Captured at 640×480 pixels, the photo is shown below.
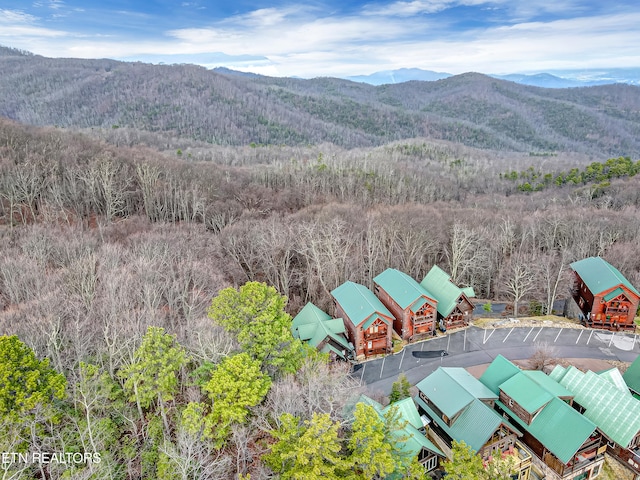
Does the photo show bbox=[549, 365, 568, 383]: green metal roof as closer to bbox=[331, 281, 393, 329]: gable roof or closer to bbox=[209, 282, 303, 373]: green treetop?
bbox=[331, 281, 393, 329]: gable roof

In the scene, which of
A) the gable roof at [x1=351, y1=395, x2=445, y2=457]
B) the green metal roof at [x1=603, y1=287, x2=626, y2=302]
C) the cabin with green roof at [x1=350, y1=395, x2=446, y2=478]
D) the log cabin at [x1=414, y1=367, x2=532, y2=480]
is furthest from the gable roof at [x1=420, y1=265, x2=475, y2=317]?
the gable roof at [x1=351, y1=395, x2=445, y2=457]

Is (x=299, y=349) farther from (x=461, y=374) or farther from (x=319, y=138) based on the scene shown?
(x=319, y=138)

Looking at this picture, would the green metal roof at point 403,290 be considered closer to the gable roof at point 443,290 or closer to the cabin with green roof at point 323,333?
the gable roof at point 443,290

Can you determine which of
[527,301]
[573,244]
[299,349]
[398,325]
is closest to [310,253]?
[398,325]

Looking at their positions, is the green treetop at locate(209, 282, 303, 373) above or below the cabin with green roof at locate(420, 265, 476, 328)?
above

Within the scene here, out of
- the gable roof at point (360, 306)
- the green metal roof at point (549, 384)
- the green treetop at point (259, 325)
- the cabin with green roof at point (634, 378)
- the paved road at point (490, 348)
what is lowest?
the paved road at point (490, 348)

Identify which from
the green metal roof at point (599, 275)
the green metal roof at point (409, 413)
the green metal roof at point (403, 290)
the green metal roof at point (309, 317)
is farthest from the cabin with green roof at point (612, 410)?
the green metal roof at point (309, 317)

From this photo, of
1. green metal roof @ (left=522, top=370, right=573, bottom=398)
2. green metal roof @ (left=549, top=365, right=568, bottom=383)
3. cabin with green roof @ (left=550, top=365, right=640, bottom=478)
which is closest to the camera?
cabin with green roof @ (left=550, top=365, right=640, bottom=478)
